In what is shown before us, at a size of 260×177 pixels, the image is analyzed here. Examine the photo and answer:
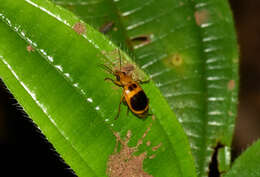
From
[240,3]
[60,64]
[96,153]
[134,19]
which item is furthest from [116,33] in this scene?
[240,3]

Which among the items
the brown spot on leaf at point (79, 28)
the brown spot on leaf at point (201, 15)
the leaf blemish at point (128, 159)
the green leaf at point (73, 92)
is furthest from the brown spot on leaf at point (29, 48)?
the brown spot on leaf at point (201, 15)

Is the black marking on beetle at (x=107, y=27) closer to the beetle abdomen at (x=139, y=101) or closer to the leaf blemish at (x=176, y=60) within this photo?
the leaf blemish at (x=176, y=60)

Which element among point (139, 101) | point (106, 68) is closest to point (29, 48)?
point (106, 68)

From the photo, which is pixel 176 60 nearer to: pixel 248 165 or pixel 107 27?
pixel 107 27

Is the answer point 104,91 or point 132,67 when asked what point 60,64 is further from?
point 132,67

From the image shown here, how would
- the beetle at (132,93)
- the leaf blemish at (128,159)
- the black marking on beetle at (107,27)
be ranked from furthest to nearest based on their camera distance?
the black marking on beetle at (107,27) → the beetle at (132,93) → the leaf blemish at (128,159)

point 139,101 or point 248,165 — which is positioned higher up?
point 139,101
